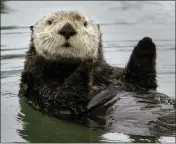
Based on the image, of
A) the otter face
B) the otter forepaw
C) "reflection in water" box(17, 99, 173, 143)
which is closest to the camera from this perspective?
"reflection in water" box(17, 99, 173, 143)

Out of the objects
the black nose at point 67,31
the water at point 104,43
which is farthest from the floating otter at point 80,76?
the water at point 104,43

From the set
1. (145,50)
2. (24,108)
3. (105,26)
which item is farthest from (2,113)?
(105,26)

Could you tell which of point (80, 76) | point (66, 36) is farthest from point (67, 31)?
point (80, 76)

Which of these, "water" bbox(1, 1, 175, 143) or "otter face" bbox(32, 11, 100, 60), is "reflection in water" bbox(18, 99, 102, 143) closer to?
"water" bbox(1, 1, 175, 143)

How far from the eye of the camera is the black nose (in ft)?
17.9

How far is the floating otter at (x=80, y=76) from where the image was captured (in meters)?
5.56

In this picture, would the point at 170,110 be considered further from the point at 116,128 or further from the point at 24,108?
the point at 24,108

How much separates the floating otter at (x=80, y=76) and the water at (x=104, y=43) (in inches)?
7.0

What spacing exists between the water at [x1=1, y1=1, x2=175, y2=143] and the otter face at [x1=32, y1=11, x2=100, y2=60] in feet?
2.35

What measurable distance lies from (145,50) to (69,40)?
101 centimetres

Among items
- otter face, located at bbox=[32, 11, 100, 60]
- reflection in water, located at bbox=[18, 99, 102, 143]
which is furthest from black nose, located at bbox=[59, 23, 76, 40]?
reflection in water, located at bbox=[18, 99, 102, 143]

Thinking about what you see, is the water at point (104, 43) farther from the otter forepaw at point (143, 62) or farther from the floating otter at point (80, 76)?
the otter forepaw at point (143, 62)

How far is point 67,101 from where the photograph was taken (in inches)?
224

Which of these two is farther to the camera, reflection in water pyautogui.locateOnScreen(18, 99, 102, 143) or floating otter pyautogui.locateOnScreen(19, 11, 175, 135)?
floating otter pyautogui.locateOnScreen(19, 11, 175, 135)
